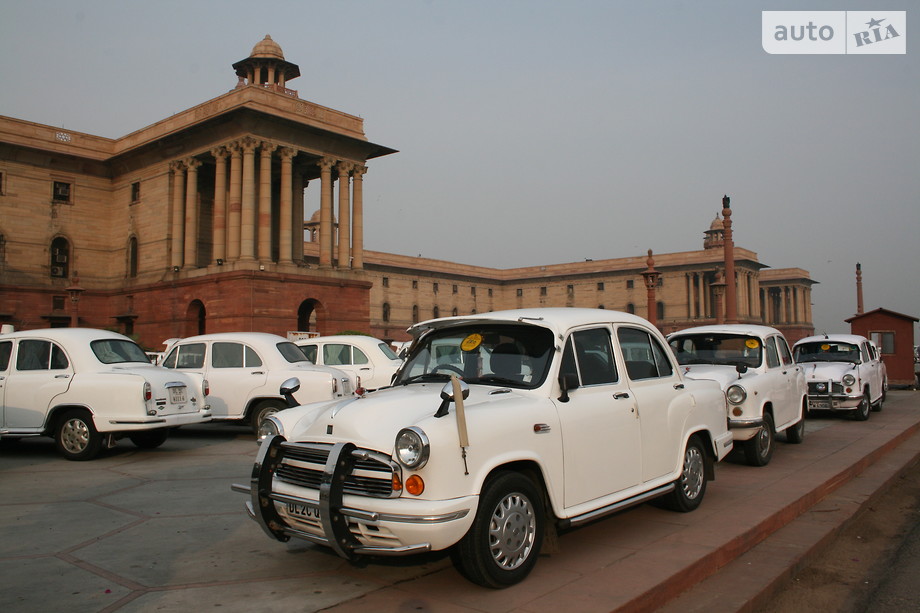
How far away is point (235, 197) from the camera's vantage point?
3897 cm

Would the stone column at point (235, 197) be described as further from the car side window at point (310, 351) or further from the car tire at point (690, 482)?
the car tire at point (690, 482)

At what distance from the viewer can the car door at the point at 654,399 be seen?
578cm

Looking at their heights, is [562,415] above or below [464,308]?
below

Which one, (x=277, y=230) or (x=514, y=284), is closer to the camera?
(x=277, y=230)

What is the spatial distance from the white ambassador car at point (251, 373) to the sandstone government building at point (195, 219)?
23.5 metres

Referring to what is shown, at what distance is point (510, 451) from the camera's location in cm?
445

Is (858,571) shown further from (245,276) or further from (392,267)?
(392,267)

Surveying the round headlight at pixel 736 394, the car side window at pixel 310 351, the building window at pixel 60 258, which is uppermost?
the building window at pixel 60 258

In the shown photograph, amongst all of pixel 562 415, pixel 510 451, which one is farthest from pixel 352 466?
pixel 562 415

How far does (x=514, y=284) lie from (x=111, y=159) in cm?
6656

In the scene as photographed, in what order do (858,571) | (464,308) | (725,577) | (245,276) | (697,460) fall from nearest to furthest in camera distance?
1. (725,577)
2. (858,571)
3. (697,460)
4. (245,276)
5. (464,308)

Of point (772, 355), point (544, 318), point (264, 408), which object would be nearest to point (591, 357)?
point (544, 318)

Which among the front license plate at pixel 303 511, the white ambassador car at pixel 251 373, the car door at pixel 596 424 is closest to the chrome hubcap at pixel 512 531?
the car door at pixel 596 424

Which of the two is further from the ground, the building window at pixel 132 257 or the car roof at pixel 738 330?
the building window at pixel 132 257
